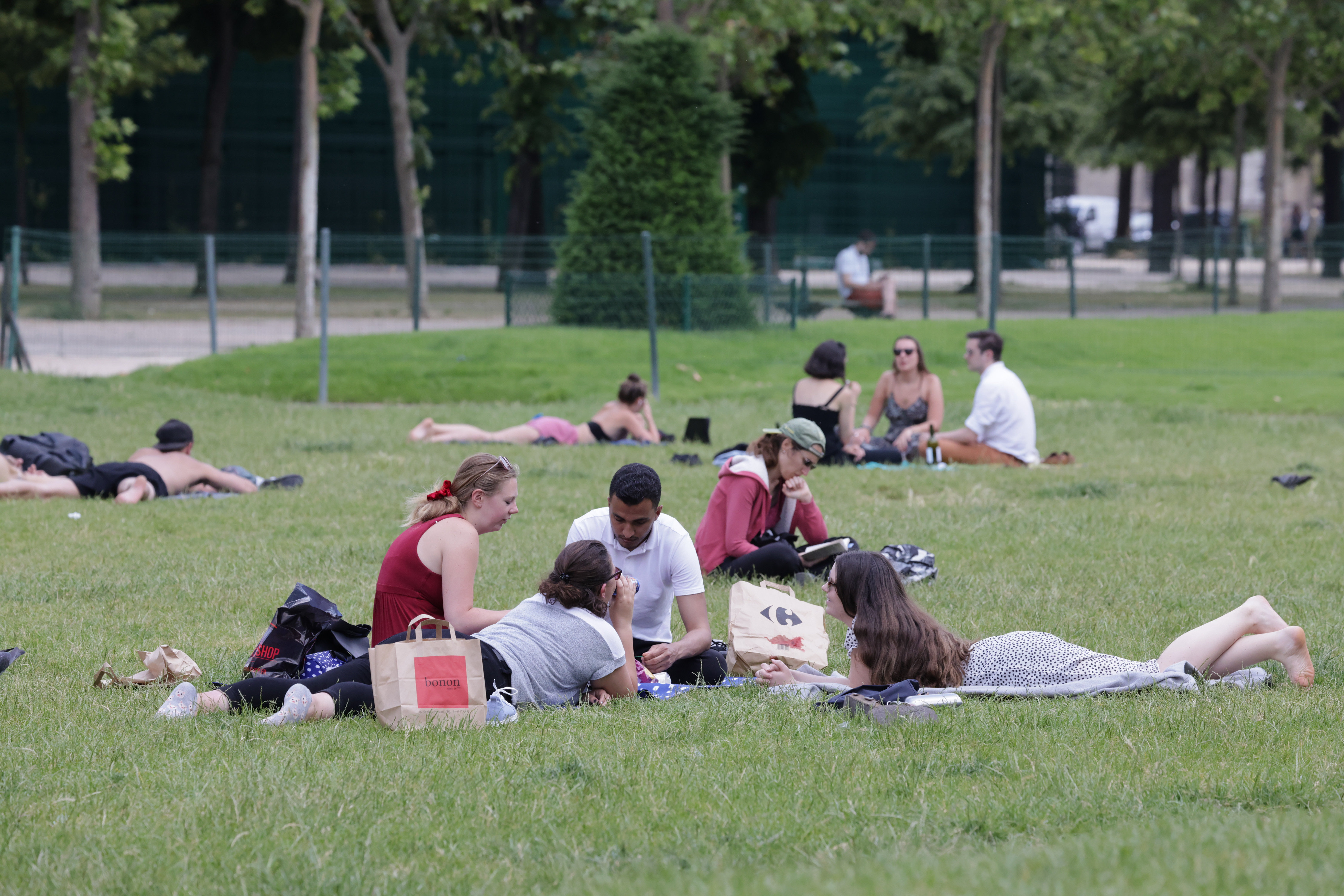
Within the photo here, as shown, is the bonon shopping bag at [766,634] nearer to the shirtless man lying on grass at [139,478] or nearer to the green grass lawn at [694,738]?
the green grass lawn at [694,738]

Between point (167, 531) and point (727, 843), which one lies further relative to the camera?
point (167, 531)

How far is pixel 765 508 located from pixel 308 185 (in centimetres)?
1633

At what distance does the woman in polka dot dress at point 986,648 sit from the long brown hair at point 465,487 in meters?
1.43

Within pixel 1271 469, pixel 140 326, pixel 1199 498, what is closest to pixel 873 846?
pixel 1199 498

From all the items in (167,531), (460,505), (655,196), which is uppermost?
(655,196)

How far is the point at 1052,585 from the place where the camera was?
8.02m

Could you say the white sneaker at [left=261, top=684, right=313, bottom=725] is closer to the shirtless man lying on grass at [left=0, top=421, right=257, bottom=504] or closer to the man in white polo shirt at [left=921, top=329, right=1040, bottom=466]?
the shirtless man lying on grass at [left=0, top=421, right=257, bottom=504]

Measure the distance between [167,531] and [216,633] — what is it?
3.13 m

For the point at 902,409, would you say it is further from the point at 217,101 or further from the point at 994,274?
the point at 217,101

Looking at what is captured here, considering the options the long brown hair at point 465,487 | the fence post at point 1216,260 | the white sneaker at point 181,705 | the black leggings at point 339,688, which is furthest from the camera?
the fence post at point 1216,260

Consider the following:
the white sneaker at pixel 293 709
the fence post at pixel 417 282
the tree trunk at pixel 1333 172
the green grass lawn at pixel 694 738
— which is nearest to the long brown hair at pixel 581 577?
the green grass lawn at pixel 694 738

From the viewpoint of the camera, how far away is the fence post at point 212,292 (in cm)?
2059

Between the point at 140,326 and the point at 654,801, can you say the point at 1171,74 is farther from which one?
the point at 654,801

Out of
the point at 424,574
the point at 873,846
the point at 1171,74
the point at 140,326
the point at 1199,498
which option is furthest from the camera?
the point at 1171,74
